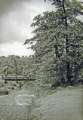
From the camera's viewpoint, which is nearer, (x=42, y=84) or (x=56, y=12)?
(x=42, y=84)

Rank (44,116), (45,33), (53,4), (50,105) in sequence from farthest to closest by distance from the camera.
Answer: (53,4) < (45,33) < (50,105) < (44,116)

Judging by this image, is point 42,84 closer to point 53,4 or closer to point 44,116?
point 53,4

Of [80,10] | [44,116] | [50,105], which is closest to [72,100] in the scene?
[50,105]

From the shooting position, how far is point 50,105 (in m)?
9.41

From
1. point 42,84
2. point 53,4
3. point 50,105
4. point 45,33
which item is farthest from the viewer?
point 53,4

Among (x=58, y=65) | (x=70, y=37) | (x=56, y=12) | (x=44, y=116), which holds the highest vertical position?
(x=56, y=12)

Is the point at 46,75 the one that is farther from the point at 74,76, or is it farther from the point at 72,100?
the point at 72,100

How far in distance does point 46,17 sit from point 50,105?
403 inches

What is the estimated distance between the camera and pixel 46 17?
62.5ft

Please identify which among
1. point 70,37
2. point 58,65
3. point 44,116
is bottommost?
point 44,116

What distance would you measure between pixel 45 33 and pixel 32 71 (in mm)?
2116

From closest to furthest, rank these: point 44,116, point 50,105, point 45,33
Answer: point 44,116, point 50,105, point 45,33

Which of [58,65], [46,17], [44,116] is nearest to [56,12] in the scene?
[46,17]

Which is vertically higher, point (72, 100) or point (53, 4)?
point (53, 4)
